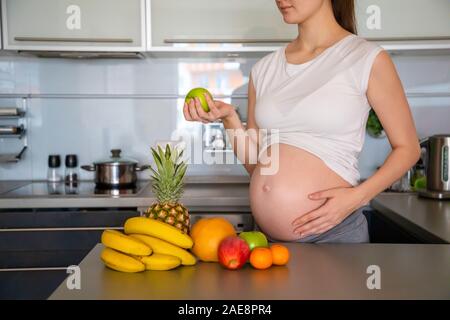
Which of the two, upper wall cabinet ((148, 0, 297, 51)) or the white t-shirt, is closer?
the white t-shirt

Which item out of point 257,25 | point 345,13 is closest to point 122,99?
point 257,25

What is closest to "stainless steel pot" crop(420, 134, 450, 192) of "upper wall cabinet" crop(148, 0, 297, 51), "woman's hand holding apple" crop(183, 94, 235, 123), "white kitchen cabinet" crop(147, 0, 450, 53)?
"white kitchen cabinet" crop(147, 0, 450, 53)

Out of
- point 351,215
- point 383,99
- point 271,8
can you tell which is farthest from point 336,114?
point 271,8

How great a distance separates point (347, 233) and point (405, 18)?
4.40 feet

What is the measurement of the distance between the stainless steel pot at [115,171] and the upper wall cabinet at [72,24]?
0.50 m

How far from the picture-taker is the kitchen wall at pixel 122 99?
2.59m

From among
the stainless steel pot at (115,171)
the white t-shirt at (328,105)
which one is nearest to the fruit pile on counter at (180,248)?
the white t-shirt at (328,105)

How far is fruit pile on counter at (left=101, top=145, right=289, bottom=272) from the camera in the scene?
3.33 ft

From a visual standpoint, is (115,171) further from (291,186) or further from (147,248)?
(147,248)

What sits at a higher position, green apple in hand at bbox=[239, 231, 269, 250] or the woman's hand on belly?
the woman's hand on belly

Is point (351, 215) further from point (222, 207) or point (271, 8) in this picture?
point (271, 8)

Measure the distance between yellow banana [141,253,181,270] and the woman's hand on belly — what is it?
37 centimetres

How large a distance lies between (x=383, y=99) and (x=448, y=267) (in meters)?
0.41

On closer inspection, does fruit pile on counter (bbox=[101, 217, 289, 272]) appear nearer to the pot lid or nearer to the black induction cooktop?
the black induction cooktop
